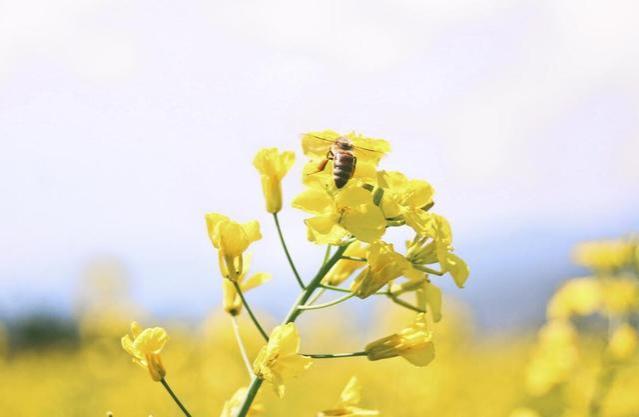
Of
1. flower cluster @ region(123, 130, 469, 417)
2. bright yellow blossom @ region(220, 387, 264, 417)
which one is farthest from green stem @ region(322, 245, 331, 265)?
bright yellow blossom @ region(220, 387, 264, 417)

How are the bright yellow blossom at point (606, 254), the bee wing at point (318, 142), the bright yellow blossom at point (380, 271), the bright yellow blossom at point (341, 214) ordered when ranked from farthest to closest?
the bright yellow blossom at point (606, 254) → the bee wing at point (318, 142) → the bright yellow blossom at point (380, 271) → the bright yellow blossom at point (341, 214)

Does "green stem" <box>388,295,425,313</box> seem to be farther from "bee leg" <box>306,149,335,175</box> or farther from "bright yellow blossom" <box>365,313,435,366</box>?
"bee leg" <box>306,149,335,175</box>

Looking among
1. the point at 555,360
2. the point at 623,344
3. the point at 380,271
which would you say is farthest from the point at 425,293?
the point at 555,360

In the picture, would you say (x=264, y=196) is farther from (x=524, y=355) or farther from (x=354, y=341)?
(x=354, y=341)

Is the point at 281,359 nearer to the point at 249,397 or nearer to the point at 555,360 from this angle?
the point at 249,397

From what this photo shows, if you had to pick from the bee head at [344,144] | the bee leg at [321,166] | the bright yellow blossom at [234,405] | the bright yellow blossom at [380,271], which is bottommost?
the bright yellow blossom at [234,405]

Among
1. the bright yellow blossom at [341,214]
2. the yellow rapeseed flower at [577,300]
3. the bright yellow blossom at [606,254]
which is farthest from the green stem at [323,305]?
the yellow rapeseed flower at [577,300]

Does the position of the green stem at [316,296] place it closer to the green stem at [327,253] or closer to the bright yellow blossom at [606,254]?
the green stem at [327,253]

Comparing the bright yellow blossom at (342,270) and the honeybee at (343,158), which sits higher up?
the honeybee at (343,158)
